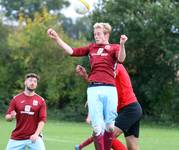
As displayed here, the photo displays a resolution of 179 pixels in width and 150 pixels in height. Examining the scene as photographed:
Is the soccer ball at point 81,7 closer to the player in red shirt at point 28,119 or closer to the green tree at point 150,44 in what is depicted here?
the player in red shirt at point 28,119

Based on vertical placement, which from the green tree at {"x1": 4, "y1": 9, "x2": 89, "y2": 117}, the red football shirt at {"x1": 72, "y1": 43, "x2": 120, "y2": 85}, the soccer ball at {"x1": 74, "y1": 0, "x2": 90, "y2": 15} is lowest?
the green tree at {"x1": 4, "y1": 9, "x2": 89, "y2": 117}

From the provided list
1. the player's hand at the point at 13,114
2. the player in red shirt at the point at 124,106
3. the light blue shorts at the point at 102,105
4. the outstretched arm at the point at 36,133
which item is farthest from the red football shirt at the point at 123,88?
the player's hand at the point at 13,114

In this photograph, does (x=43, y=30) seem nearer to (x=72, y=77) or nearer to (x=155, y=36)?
(x=72, y=77)

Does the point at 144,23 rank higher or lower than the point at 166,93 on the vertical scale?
higher

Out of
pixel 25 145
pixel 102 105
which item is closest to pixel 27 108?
pixel 25 145

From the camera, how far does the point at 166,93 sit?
106ft

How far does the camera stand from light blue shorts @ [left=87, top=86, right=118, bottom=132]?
904 cm

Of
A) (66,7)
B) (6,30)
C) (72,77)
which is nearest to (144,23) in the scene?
(72,77)

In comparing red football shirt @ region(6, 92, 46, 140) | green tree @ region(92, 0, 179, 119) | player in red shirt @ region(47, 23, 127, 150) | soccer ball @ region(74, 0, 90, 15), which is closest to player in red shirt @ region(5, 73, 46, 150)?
red football shirt @ region(6, 92, 46, 140)

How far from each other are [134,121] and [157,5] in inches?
811

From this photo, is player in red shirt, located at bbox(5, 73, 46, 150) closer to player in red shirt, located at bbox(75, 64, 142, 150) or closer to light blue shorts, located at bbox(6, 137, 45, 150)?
light blue shorts, located at bbox(6, 137, 45, 150)

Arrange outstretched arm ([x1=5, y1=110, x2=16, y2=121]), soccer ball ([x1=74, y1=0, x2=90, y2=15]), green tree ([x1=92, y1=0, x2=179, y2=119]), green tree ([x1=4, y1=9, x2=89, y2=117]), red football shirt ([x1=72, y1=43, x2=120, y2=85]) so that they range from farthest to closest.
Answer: green tree ([x1=4, y1=9, x2=89, y2=117]) < green tree ([x1=92, y1=0, x2=179, y2=119]) < soccer ball ([x1=74, y1=0, x2=90, y2=15]) < outstretched arm ([x1=5, y1=110, x2=16, y2=121]) < red football shirt ([x1=72, y1=43, x2=120, y2=85])

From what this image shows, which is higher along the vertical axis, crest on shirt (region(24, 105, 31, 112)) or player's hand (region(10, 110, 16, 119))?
crest on shirt (region(24, 105, 31, 112))

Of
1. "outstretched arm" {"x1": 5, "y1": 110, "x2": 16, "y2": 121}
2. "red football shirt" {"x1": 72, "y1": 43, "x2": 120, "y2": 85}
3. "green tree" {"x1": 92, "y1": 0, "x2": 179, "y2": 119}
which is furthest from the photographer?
"green tree" {"x1": 92, "y1": 0, "x2": 179, "y2": 119}
